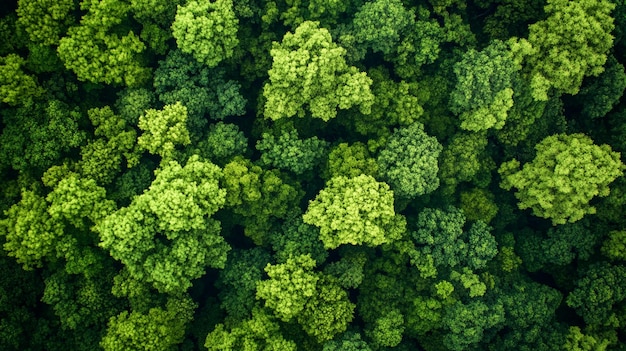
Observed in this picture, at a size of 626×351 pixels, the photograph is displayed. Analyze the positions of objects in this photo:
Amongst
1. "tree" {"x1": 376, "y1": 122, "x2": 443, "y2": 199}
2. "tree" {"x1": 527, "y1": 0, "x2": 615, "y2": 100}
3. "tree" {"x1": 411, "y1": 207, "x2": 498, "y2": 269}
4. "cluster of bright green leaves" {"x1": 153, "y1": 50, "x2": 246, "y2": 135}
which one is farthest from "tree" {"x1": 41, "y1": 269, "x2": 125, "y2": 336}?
"tree" {"x1": 527, "y1": 0, "x2": 615, "y2": 100}

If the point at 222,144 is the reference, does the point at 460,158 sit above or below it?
above

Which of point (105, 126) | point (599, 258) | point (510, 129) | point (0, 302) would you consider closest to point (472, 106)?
point (510, 129)

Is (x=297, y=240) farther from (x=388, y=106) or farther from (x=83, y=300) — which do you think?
(x=83, y=300)

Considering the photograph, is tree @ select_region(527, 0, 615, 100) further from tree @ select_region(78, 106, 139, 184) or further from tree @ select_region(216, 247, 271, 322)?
tree @ select_region(78, 106, 139, 184)

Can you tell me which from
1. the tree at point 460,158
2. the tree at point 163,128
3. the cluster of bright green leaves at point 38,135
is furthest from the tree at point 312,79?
the cluster of bright green leaves at point 38,135

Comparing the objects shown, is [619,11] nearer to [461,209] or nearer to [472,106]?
[472,106]

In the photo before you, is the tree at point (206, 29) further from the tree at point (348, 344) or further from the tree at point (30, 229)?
the tree at point (348, 344)

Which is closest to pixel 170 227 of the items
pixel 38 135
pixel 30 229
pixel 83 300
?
pixel 30 229
